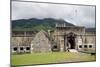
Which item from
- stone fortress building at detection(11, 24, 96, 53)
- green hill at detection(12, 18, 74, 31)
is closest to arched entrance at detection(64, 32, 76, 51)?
stone fortress building at detection(11, 24, 96, 53)

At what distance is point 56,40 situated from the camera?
2787 mm

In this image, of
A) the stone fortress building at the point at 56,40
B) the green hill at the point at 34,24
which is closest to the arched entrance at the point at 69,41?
the stone fortress building at the point at 56,40

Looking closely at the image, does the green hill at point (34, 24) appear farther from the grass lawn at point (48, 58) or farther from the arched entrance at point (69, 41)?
the grass lawn at point (48, 58)

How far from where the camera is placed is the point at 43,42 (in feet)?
8.96

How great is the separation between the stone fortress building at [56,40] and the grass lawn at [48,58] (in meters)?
0.06

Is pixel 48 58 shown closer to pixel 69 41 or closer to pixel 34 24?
pixel 69 41

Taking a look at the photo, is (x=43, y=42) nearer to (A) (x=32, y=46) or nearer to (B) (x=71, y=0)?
(A) (x=32, y=46)

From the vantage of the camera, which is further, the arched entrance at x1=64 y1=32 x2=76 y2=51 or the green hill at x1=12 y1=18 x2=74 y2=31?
the arched entrance at x1=64 y1=32 x2=76 y2=51

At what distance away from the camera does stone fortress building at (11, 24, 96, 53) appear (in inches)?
103

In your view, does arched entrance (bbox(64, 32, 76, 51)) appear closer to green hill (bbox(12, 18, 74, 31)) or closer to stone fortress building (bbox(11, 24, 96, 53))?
stone fortress building (bbox(11, 24, 96, 53))

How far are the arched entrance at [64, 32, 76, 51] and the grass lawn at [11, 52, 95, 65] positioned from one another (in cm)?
10

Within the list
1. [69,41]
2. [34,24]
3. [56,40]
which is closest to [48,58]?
[56,40]

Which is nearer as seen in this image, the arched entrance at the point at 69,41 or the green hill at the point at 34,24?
the green hill at the point at 34,24

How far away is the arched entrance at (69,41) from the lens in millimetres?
2830
